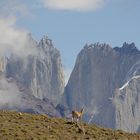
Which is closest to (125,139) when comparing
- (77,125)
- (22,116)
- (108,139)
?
(108,139)

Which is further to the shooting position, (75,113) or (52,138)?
(75,113)

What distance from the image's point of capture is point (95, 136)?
47.1 meters

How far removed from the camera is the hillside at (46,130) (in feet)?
147

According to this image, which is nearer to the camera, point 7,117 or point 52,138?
point 52,138

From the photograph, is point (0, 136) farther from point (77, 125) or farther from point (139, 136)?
point (139, 136)

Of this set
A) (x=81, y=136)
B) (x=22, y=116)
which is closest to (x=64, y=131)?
(x=81, y=136)

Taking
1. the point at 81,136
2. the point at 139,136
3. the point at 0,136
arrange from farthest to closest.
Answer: the point at 139,136 < the point at 81,136 < the point at 0,136

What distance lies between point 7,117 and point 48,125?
365 centimetres

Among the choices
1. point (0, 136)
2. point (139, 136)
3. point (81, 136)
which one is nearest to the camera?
point (0, 136)

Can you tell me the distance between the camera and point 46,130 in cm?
4719

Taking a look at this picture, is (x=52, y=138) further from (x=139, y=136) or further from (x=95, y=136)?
(x=139, y=136)

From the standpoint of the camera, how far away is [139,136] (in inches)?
1983

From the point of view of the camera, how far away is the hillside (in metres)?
44.9

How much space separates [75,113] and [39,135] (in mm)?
8380
